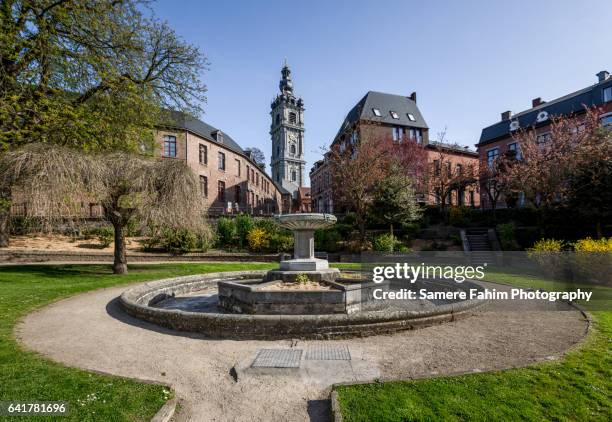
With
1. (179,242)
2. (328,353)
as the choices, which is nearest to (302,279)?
(328,353)

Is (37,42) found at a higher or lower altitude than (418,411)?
higher

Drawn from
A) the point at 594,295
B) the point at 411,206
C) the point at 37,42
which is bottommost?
the point at 594,295

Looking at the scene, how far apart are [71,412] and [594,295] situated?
522 inches

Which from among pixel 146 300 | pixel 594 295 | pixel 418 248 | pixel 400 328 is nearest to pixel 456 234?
pixel 418 248

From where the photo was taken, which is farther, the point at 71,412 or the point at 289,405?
the point at 289,405

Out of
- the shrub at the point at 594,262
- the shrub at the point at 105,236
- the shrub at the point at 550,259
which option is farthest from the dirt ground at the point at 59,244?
the shrub at the point at 594,262

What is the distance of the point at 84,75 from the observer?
1474cm

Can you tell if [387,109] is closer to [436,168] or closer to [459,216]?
[436,168]

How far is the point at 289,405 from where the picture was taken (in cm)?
391

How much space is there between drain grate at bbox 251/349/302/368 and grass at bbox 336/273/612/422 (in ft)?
3.77

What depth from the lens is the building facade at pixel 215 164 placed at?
35688mm

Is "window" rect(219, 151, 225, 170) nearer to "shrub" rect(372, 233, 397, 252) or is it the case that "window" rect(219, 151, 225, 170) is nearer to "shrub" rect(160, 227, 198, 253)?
"shrub" rect(160, 227, 198, 253)

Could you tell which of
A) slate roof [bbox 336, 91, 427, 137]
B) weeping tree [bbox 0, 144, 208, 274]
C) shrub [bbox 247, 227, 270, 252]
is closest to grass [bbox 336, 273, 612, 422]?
weeping tree [bbox 0, 144, 208, 274]

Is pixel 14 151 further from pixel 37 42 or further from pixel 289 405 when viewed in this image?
pixel 289 405
